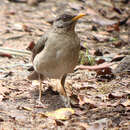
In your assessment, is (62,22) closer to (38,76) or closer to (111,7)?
(38,76)

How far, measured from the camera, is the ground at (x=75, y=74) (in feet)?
15.0

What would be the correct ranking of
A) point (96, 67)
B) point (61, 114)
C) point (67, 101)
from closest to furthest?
point (61, 114) → point (67, 101) → point (96, 67)

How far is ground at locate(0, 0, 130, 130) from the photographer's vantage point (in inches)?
180

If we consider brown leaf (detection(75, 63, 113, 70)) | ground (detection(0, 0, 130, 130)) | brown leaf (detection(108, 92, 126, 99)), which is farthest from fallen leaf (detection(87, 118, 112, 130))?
brown leaf (detection(75, 63, 113, 70))

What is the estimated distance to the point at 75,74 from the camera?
6773 millimetres

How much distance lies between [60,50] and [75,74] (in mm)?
1774

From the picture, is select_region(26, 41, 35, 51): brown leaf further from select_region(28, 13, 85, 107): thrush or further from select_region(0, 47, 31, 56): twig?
select_region(28, 13, 85, 107): thrush

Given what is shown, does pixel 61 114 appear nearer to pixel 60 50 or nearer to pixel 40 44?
pixel 60 50

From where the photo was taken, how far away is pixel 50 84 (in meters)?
6.13

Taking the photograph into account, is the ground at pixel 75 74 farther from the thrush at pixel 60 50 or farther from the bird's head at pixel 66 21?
the bird's head at pixel 66 21

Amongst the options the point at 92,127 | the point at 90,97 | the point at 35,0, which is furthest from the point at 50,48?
the point at 35,0

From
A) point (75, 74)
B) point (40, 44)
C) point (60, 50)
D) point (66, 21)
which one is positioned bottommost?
point (75, 74)

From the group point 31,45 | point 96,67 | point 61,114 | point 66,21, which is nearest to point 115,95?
point 61,114

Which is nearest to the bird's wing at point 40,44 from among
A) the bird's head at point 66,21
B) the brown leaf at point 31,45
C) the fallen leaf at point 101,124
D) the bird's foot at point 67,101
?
the bird's head at point 66,21
